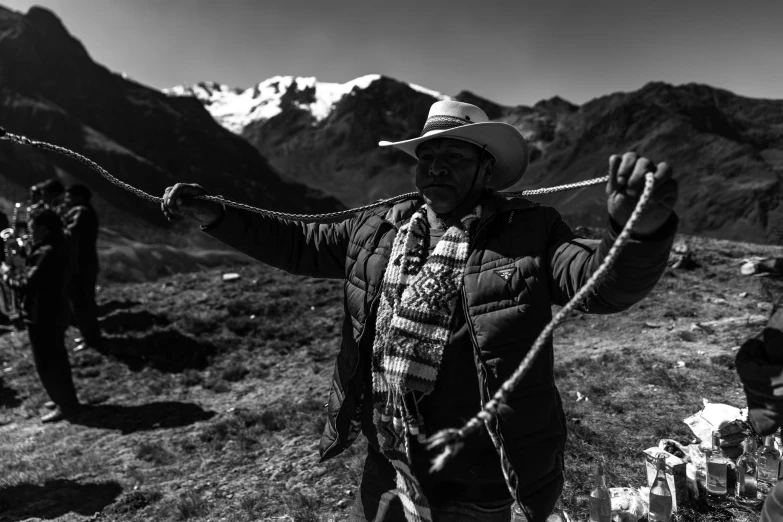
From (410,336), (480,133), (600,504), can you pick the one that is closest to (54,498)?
(410,336)

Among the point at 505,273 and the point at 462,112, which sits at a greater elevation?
Result: the point at 462,112

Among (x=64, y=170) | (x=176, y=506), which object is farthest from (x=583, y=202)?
(x=176, y=506)

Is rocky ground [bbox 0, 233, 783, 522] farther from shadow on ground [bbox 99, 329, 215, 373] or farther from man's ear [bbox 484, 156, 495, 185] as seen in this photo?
man's ear [bbox 484, 156, 495, 185]

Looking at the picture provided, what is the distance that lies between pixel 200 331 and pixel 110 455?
4.51 m

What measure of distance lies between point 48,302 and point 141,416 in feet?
6.99

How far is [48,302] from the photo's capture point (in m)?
7.70

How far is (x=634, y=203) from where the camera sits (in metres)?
1.89

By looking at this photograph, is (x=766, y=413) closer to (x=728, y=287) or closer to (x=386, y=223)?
(x=386, y=223)

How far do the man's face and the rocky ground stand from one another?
2.90 m

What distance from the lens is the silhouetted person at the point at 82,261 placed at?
1042 centimetres

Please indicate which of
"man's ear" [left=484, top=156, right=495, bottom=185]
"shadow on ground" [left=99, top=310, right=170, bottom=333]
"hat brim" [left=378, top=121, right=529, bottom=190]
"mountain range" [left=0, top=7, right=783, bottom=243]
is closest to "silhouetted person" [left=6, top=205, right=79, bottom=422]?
"shadow on ground" [left=99, top=310, right=170, bottom=333]

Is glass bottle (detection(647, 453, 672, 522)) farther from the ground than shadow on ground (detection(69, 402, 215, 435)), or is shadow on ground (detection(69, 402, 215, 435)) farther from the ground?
glass bottle (detection(647, 453, 672, 522))

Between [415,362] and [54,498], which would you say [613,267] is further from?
[54,498]

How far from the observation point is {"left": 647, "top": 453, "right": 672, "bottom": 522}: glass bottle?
3914mm
